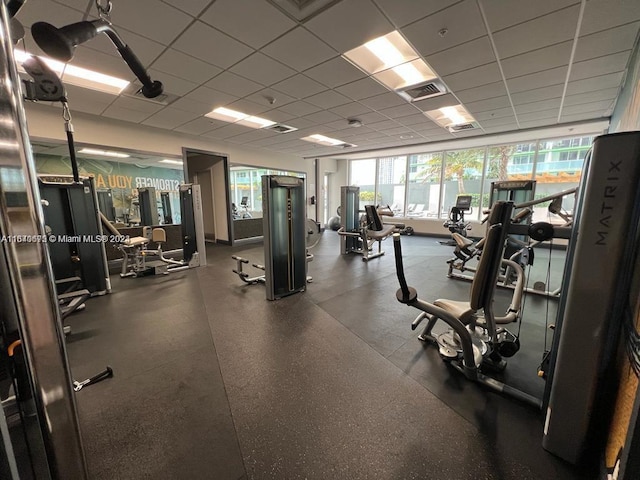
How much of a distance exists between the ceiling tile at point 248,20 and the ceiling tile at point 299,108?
1.73 meters

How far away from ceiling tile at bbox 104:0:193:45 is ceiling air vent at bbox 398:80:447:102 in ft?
9.59

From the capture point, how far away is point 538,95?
156 inches

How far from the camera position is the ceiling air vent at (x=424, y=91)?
11.9 ft

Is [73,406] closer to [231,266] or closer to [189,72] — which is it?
[189,72]

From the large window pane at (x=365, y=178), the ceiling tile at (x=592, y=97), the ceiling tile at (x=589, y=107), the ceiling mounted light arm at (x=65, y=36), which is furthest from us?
the large window pane at (x=365, y=178)

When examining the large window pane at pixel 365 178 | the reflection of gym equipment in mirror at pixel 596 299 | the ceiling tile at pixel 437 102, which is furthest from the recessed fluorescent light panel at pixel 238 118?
the large window pane at pixel 365 178

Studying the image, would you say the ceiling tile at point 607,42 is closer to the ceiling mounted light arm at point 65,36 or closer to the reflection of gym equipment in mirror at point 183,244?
the ceiling mounted light arm at point 65,36

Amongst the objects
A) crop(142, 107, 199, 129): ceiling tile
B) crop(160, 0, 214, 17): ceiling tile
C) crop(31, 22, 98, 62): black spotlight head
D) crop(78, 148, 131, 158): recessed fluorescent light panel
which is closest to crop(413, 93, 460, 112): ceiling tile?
crop(160, 0, 214, 17): ceiling tile

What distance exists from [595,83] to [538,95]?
609 mm

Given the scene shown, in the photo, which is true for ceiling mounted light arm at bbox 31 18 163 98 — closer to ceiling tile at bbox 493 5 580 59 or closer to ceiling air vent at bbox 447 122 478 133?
ceiling tile at bbox 493 5 580 59

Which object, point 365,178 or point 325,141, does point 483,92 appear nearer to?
point 325,141

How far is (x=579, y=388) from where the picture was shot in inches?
47.6

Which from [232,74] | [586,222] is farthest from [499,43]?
[232,74]

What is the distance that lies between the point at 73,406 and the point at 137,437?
1378 mm
